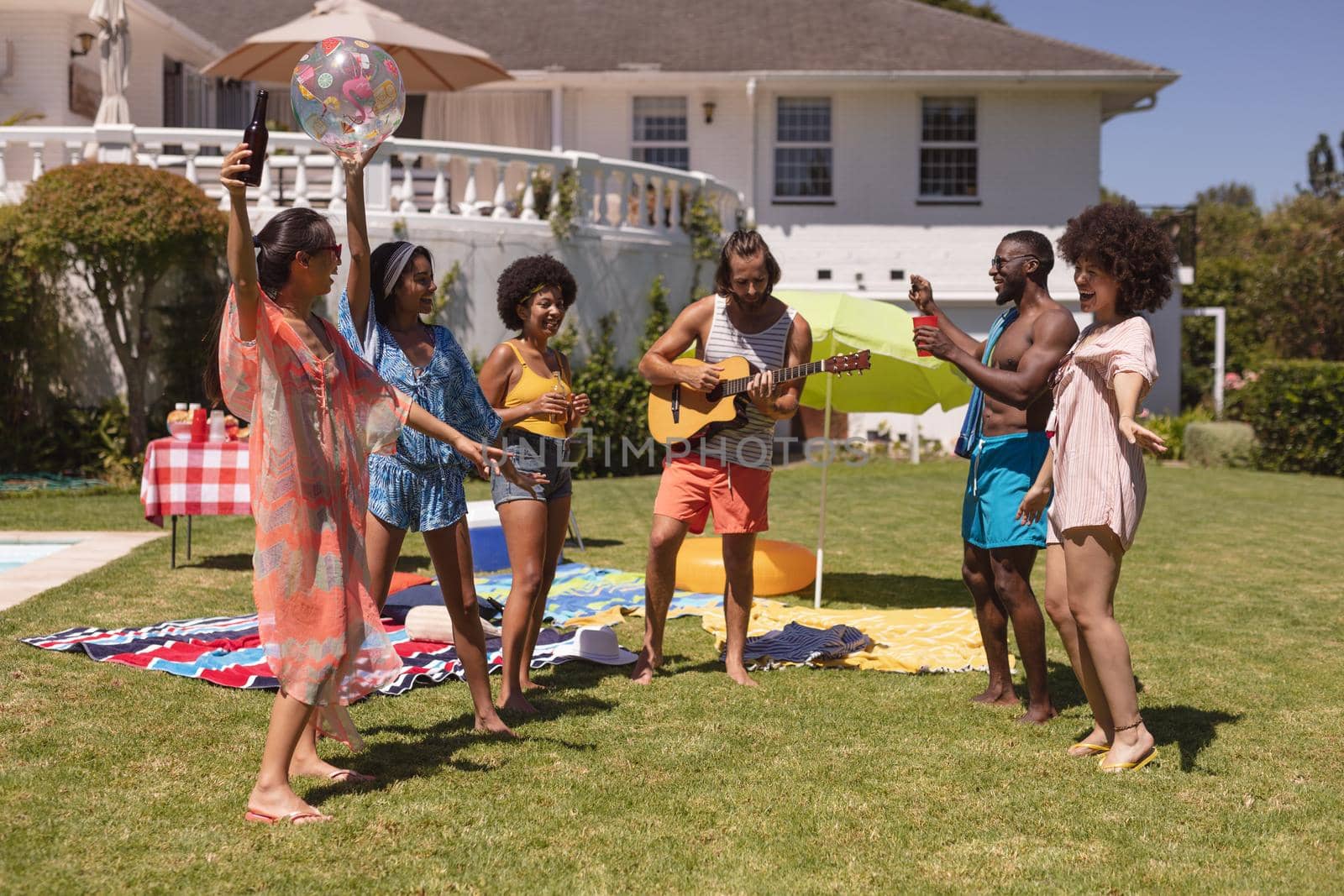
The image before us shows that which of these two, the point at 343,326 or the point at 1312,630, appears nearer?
the point at 343,326

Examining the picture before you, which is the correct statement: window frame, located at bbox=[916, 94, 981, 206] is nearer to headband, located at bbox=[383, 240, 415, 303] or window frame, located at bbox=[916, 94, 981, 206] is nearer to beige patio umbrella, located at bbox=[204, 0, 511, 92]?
beige patio umbrella, located at bbox=[204, 0, 511, 92]

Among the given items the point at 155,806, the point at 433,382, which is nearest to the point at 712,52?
the point at 433,382

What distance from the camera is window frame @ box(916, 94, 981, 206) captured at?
75.8ft

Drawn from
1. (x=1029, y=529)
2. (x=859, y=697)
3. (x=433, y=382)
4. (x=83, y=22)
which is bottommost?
(x=859, y=697)

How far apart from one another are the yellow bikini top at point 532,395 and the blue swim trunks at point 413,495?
76cm

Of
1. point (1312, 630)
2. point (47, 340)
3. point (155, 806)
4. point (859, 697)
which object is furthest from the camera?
point (47, 340)

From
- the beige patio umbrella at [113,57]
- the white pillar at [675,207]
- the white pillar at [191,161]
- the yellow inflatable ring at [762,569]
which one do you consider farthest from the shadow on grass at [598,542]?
the beige patio umbrella at [113,57]

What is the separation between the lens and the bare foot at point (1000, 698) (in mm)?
6234

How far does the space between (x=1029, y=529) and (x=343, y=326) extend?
3.13 meters

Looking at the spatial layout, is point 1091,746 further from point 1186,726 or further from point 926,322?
point 926,322

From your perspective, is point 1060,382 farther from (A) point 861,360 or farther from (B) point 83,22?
(B) point 83,22

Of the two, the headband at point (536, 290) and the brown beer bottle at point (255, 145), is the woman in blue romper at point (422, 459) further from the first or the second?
the brown beer bottle at point (255, 145)

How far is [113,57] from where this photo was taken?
675 inches

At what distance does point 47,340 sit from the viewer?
50.8ft
